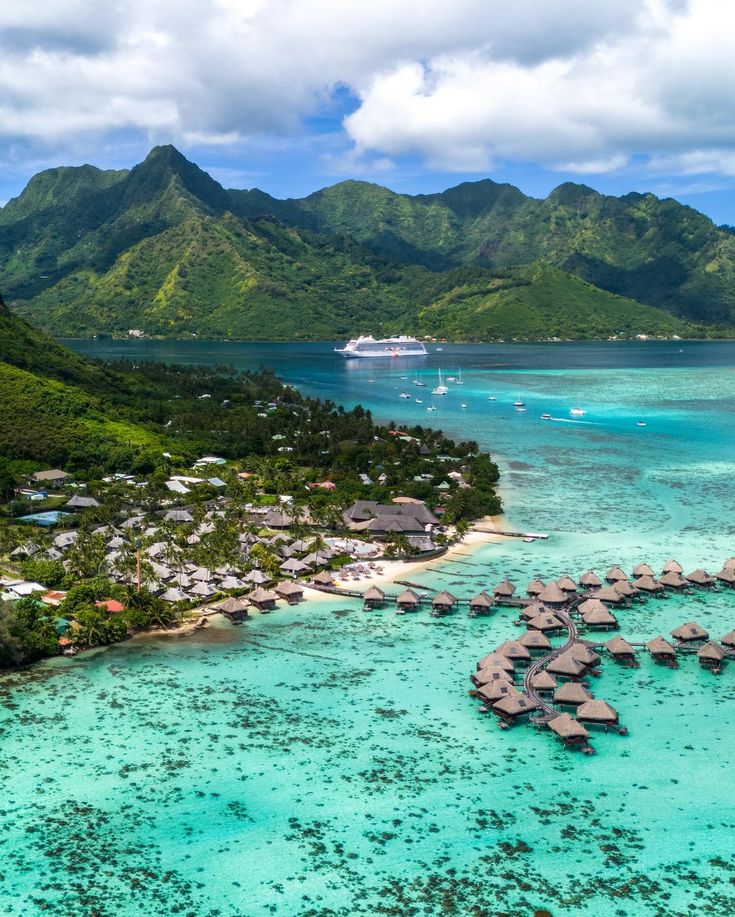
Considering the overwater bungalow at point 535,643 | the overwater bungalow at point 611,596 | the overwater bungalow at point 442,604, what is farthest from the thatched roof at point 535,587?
the overwater bungalow at point 535,643

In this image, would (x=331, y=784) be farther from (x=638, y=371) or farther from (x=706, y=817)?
(x=638, y=371)

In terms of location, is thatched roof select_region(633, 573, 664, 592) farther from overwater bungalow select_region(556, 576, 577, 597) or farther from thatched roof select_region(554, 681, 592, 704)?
thatched roof select_region(554, 681, 592, 704)

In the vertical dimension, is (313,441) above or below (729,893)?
above

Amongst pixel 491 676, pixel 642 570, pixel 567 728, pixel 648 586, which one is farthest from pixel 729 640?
pixel 491 676

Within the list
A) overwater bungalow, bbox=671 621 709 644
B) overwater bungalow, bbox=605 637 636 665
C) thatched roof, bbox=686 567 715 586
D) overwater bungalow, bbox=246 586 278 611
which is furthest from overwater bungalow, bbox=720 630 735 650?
overwater bungalow, bbox=246 586 278 611

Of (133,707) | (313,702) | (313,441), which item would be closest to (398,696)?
(313,702)

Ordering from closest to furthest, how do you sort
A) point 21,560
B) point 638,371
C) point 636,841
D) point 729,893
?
point 729,893 → point 636,841 → point 21,560 → point 638,371
